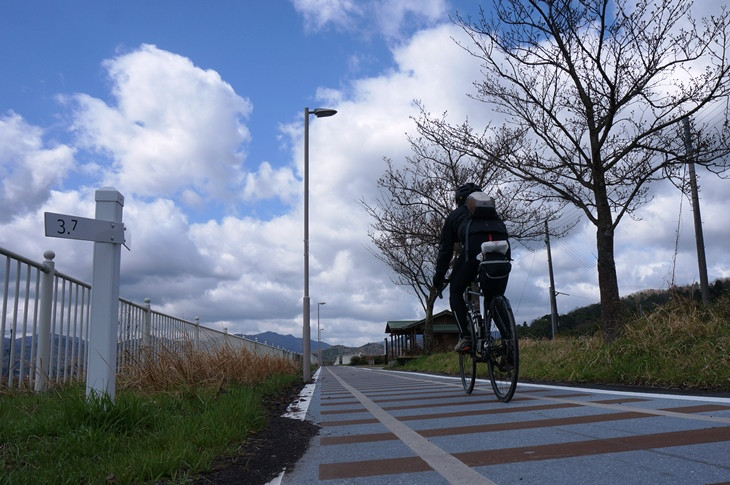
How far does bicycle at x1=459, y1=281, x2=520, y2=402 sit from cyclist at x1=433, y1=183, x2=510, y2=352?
0.10m

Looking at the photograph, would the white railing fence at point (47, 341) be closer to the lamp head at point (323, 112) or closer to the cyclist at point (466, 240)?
the cyclist at point (466, 240)

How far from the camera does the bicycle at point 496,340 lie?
5.29 m

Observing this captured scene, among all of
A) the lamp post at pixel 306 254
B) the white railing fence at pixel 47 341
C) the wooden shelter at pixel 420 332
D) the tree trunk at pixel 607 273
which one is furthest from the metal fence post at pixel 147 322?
the wooden shelter at pixel 420 332

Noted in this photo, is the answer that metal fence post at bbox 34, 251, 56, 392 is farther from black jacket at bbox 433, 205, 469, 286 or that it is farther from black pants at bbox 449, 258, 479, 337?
black pants at bbox 449, 258, 479, 337

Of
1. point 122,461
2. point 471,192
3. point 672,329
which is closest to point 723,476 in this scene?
point 122,461

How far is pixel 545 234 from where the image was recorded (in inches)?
840

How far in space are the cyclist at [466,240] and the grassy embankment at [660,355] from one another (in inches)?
45.4

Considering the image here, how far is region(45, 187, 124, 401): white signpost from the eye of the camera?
4.21 metres

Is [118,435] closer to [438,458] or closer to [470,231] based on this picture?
[438,458]

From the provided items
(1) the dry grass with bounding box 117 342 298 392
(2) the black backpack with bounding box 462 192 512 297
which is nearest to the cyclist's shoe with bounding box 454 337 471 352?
(2) the black backpack with bounding box 462 192 512 297

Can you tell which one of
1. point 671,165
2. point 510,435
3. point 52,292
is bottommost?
point 510,435

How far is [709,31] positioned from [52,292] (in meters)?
10.3

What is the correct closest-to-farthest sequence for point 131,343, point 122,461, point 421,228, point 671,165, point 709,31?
1. point 122,461
2. point 131,343
3. point 709,31
4. point 671,165
5. point 421,228

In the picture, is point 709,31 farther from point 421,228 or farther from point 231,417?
point 421,228
